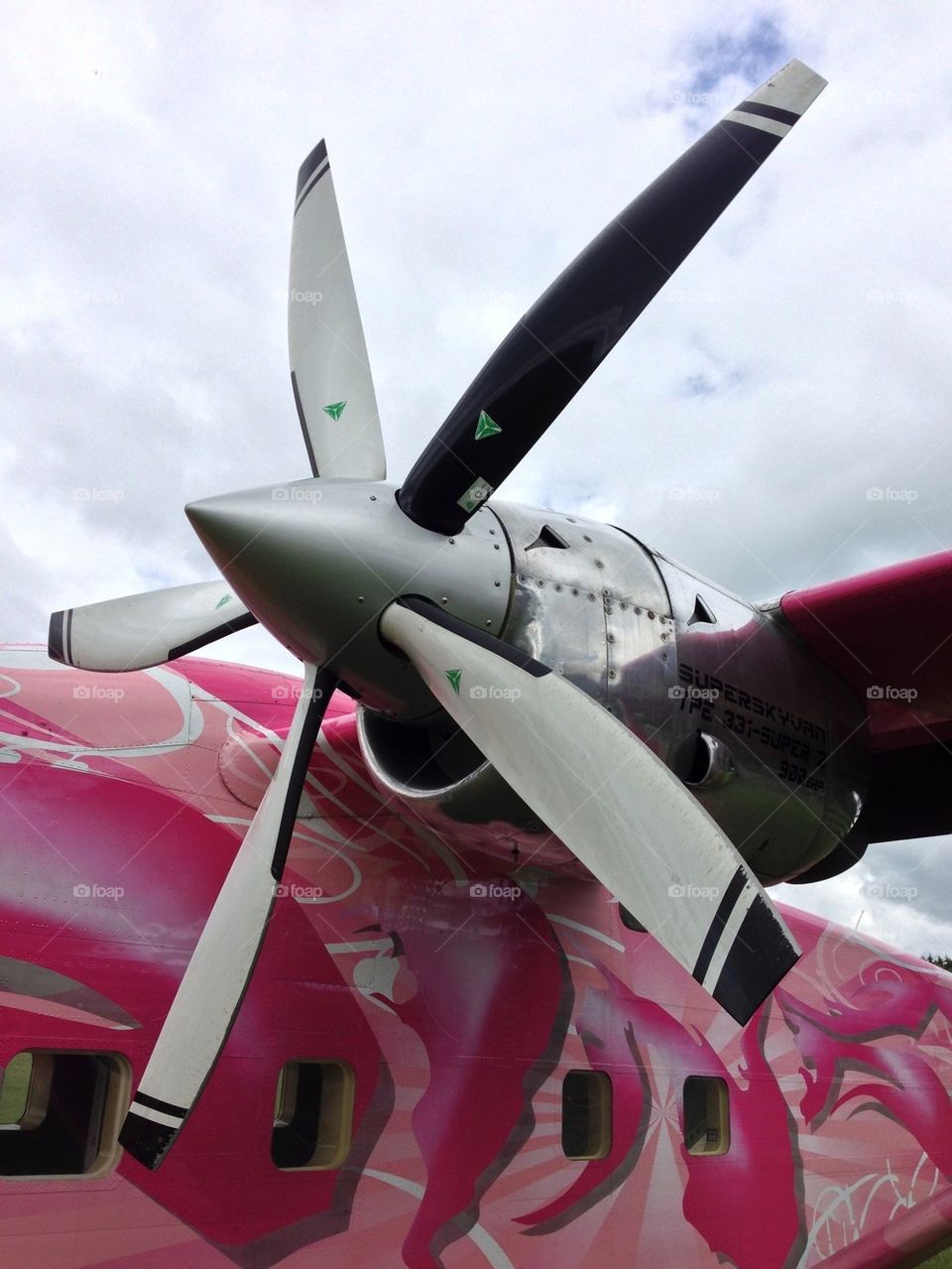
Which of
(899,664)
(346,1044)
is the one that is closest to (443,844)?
(346,1044)

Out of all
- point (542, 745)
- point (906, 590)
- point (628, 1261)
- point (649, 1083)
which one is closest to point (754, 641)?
point (906, 590)

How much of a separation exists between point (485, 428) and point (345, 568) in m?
0.94

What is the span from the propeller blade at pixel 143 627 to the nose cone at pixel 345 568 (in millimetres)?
1254

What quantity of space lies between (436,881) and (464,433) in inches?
115

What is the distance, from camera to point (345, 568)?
4617 millimetres

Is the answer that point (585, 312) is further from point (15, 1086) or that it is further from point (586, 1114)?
point (586, 1114)

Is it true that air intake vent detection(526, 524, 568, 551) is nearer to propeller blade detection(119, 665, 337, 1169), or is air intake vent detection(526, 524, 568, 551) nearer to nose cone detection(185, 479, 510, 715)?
nose cone detection(185, 479, 510, 715)

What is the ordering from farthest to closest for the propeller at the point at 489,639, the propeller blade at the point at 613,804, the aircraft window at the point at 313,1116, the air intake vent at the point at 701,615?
the air intake vent at the point at 701,615 → the aircraft window at the point at 313,1116 → the propeller at the point at 489,639 → the propeller blade at the point at 613,804

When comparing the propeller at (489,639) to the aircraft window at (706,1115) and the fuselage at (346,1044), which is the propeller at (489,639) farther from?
the aircraft window at (706,1115)

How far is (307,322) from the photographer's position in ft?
19.2

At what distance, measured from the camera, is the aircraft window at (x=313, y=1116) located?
545 cm

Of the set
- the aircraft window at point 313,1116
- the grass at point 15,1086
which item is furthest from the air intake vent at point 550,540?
the grass at point 15,1086

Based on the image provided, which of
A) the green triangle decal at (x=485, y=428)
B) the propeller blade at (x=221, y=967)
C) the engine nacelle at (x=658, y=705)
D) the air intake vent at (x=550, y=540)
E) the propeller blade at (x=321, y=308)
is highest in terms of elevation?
the propeller blade at (x=321, y=308)

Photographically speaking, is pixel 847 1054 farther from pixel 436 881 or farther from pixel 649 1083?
pixel 436 881
